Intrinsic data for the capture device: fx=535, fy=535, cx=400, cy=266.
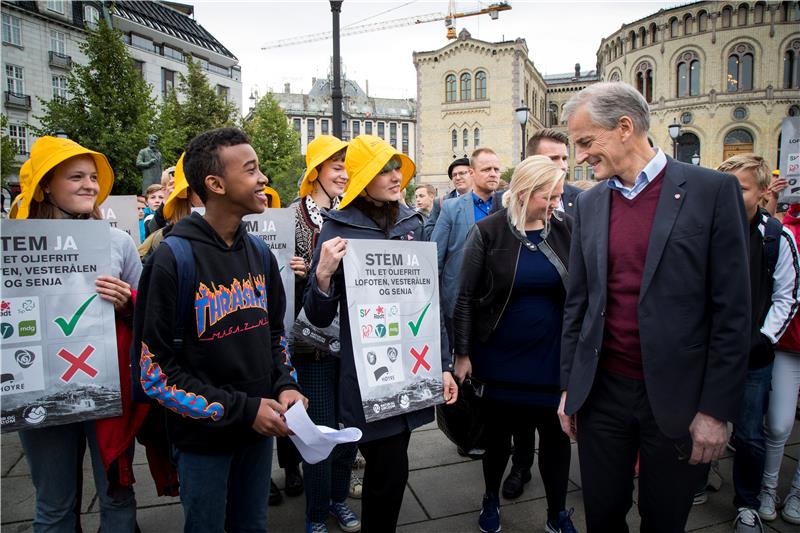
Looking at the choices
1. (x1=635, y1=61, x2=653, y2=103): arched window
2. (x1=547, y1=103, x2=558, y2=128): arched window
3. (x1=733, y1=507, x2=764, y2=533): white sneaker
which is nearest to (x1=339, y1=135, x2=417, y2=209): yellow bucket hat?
(x1=733, y1=507, x2=764, y2=533): white sneaker

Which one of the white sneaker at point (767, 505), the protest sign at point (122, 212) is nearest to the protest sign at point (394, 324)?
the white sneaker at point (767, 505)

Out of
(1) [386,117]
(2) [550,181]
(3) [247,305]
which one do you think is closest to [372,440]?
(3) [247,305]

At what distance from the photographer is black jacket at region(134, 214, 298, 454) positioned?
6.77 ft

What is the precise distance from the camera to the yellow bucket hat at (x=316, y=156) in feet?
12.5

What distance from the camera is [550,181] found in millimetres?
3066

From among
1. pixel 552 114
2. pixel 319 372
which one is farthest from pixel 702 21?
pixel 319 372

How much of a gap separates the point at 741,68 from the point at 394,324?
204 ft

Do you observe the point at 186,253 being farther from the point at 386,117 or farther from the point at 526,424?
the point at 386,117

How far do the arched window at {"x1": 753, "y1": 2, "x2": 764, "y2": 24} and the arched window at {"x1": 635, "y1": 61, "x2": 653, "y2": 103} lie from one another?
9.41 m

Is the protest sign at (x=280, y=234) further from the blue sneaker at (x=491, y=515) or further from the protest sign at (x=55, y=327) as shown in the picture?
the blue sneaker at (x=491, y=515)

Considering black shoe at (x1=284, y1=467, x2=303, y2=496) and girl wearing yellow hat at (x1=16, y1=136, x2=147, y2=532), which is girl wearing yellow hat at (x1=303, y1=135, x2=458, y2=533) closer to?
girl wearing yellow hat at (x1=16, y1=136, x2=147, y2=532)

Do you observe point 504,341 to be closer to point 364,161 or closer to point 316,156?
point 364,161

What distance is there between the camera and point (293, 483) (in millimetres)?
3830

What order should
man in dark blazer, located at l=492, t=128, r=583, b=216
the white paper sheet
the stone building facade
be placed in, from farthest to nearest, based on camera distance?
1. the stone building facade
2. man in dark blazer, located at l=492, t=128, r=583, b=216
3. the white paper sheet
